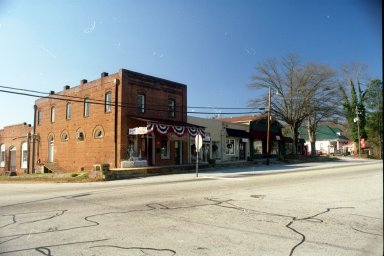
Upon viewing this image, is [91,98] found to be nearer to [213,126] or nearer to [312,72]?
[213,126]

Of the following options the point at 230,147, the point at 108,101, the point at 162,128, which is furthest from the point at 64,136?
the point at 230,147

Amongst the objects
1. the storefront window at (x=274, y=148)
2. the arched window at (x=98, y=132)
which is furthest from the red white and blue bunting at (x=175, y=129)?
the storefront window at (x=274, y=148)

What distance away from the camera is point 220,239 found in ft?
19.9

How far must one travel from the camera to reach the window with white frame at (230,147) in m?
37.5

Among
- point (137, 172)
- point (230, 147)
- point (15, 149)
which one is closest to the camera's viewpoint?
point (137, 172)

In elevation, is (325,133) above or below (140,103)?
below

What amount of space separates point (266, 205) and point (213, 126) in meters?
25.5

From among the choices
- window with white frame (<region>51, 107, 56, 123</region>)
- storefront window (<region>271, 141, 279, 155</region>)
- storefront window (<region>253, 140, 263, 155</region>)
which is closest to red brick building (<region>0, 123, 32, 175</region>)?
window with white frame (<region>51, 107, 56, 123</region>)

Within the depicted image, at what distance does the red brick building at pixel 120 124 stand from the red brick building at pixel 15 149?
534cm

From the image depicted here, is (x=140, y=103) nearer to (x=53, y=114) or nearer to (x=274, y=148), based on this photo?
(x=53, y=114)

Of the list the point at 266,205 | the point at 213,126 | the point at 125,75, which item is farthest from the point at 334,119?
the point at 266,205

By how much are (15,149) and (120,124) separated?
2162cm

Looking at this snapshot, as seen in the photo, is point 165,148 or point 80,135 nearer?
point 165,148

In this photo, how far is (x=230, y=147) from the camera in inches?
1497
